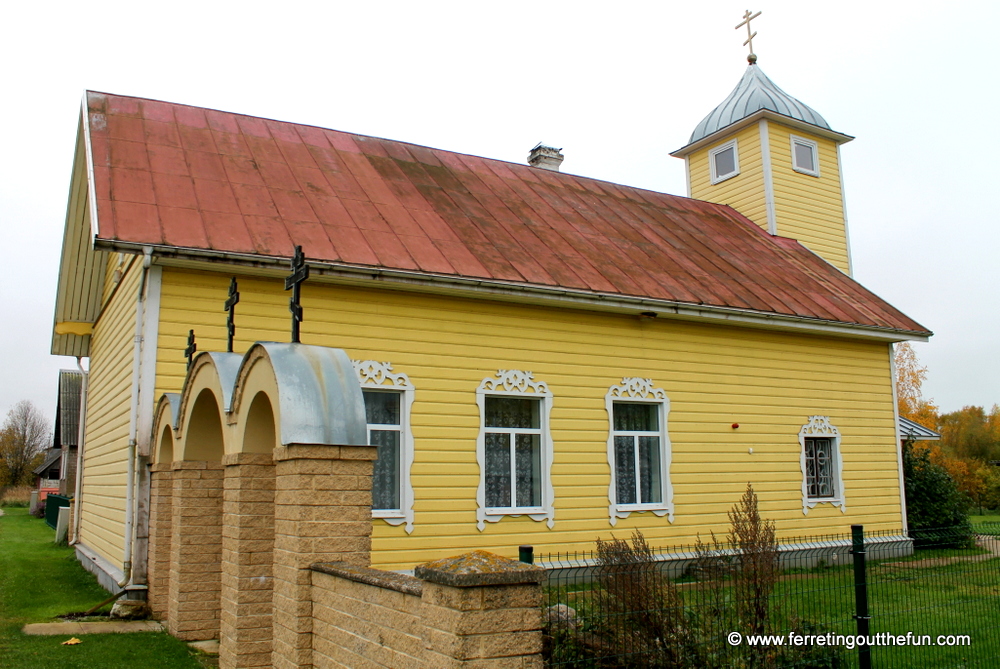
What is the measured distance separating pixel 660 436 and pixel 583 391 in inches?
61.3

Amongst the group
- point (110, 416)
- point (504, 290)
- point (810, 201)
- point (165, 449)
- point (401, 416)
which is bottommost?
point (165, 449)

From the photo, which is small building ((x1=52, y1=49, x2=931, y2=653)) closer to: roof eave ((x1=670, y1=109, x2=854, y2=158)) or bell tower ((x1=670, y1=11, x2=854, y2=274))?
bell tower ((x1=670, y1=11, x2=854, y2=274))

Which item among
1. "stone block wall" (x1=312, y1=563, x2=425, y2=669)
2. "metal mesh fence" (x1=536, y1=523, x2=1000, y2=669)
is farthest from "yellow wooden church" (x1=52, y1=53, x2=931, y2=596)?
"metal mesh fence" (x1=536, y1=523, x2=1000, y2=669)

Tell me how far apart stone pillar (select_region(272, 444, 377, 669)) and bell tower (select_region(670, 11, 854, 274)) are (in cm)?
1457

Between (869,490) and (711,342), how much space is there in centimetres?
448

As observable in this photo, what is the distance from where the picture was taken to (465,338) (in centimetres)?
1148

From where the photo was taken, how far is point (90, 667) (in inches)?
266

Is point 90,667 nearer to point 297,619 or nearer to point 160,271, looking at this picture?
point 297,619

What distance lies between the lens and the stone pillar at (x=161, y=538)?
28.1 ft

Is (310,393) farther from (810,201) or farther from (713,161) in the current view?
(713,161)

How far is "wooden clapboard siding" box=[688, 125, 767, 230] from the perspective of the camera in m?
18.3

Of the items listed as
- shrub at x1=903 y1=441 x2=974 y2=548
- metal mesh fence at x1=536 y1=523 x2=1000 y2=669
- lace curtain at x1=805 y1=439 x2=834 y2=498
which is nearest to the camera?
metal mesh fence at x1=536 y1=523 x2=1000 y2=669

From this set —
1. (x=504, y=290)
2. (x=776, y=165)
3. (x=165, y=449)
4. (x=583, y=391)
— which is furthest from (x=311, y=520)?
(x=776, y=165)

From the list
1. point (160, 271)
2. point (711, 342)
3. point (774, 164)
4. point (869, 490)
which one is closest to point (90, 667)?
point (160, 271)
